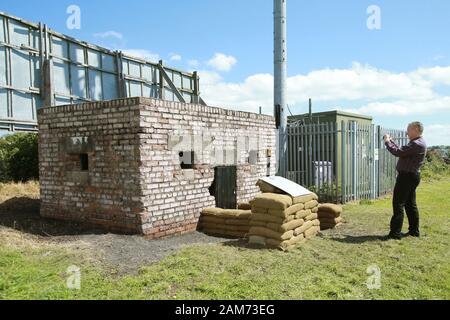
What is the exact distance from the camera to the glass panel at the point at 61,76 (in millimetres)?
8742

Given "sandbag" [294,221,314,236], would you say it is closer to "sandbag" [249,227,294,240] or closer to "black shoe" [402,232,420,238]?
"sandbag" [249,227,294,240]

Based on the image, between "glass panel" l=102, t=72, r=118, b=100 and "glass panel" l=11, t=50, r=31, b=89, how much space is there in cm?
214

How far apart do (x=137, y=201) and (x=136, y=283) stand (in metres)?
2.14

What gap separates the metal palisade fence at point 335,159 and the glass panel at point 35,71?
23.6ft

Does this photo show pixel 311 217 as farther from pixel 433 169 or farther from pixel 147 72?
pixel 433 169

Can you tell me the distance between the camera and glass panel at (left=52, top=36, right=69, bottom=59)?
8727mm

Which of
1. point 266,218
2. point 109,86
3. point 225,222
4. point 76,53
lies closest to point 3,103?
point 76,53

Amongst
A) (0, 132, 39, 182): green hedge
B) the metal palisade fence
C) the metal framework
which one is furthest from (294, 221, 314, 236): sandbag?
(0, 132, 39, 182): green hedge

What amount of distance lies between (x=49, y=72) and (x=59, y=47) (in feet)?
2.72

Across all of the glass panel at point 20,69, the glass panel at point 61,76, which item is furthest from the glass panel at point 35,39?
the glass panel at point 61,76

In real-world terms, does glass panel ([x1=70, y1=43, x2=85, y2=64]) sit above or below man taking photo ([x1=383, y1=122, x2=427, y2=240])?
above
